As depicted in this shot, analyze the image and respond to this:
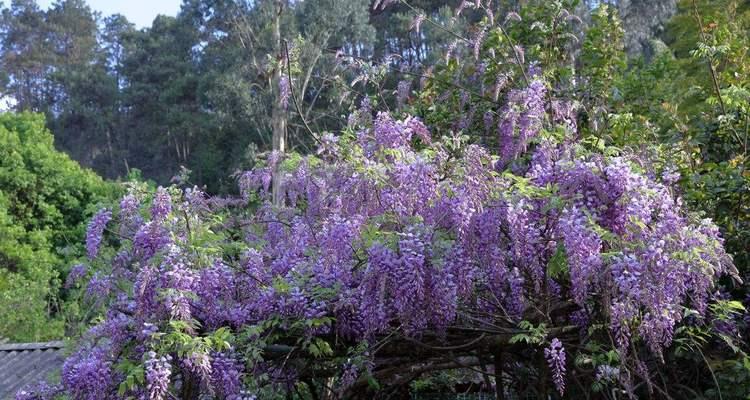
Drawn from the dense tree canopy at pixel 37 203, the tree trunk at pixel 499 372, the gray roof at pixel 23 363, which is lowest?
the tree trunk at pixel 499 372

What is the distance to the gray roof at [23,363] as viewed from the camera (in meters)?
9.06

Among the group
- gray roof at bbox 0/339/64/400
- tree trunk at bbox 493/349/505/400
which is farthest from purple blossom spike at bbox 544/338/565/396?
gray roof at bbox 0/339/64/400

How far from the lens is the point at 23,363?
394 inches

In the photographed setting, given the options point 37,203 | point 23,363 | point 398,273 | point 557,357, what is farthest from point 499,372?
point 37,203

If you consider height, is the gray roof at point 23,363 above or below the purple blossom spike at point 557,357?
above

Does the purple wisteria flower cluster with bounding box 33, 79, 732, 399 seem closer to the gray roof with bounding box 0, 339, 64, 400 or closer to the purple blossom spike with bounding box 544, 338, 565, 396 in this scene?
the purple blossom spike with bounding box 544, 338, 565, 396

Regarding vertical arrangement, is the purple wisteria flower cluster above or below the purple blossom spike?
above

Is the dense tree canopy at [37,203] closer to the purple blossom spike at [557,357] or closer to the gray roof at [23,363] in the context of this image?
the gray roof at [23,363]

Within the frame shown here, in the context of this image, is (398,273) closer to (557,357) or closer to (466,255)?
(466,255)

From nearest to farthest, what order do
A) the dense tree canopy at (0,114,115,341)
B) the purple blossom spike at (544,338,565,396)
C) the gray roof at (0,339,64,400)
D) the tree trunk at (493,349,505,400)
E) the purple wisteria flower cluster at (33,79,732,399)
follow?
the purple wisteria flower cluster at (33,79,732,399), the purple blossom spike at (544,338,565,396), the tree trunk at (493,349,505,400), the gray roof at (0,339,64,400), the dense tree canopy at (0,114,115,341)

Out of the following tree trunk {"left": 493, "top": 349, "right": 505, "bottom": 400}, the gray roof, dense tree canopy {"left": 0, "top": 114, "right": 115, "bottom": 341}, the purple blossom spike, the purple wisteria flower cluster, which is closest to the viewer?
the purple wisteria flower cluster

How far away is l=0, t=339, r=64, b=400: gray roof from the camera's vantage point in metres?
9.06

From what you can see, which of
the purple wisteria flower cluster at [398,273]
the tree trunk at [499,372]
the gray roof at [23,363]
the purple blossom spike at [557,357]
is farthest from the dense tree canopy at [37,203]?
the purple blossom spike at [557,357]

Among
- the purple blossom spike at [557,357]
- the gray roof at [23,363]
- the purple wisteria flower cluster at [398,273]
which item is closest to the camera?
the purple wisteria flower cluster at [398,273]
